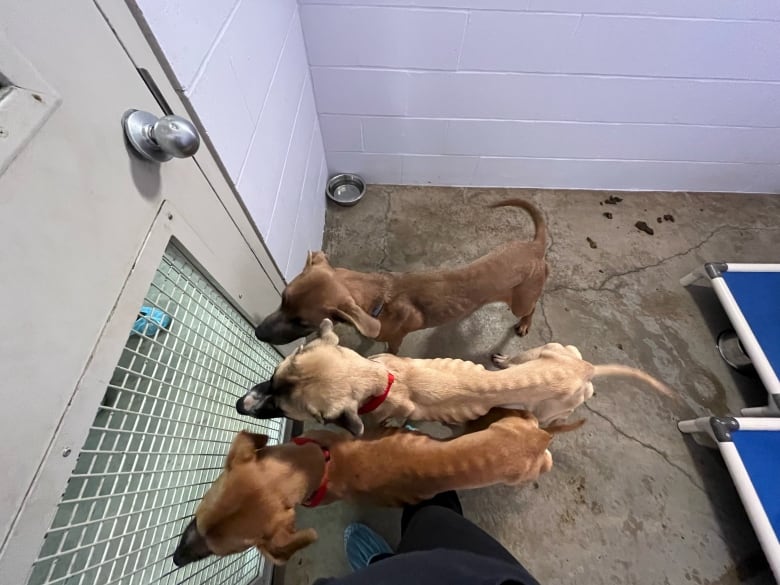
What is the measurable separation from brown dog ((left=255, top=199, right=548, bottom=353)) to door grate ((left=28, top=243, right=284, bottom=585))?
268 millimetres

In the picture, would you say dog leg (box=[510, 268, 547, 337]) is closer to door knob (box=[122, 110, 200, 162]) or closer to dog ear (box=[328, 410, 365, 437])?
dog ear (box=[328, 410, 365, 437])

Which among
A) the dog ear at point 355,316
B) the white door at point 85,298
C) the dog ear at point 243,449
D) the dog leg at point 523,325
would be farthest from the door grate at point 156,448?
the dog leg at point 523,325

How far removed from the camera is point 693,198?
3.07m

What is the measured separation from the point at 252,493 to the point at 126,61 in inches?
43.2

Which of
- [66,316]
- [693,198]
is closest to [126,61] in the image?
[66,316]

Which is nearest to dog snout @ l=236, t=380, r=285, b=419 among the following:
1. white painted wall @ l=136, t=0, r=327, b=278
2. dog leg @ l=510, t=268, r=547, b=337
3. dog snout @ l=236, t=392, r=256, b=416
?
dog snout @ l=236, t=392, r=256, b=416

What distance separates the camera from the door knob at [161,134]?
2.48ft

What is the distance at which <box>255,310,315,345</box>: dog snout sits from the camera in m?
1.62

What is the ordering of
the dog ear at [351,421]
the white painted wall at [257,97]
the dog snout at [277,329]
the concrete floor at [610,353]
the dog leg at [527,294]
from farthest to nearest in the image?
the dog leg at [527,294] → the concrete floor at [610,353] → the dog snout at [277,329] → the dog ear at [351,421] → the white painted wall at [257,97]

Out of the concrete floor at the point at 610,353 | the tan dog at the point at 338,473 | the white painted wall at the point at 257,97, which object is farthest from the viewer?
the concrete floor at the point at 610,353

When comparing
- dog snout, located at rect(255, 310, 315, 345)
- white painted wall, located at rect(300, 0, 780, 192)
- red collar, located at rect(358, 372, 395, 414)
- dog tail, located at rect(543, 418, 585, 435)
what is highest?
white painted wall, located at rect(300, 0, 780, 192)

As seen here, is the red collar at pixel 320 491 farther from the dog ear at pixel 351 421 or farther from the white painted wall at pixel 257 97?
the white painted wall at pixel 257 97

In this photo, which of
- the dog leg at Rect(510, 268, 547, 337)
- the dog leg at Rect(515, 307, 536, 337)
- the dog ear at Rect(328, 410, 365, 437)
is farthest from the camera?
the dog leg at Rect(515, 307, 536, 337)

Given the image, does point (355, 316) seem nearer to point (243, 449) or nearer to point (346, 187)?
point (243, 449)
